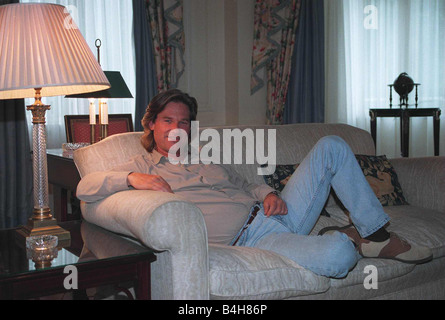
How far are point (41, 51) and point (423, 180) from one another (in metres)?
1.89

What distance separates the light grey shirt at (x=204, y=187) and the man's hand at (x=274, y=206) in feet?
0.23

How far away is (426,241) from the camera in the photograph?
2070 millimetres

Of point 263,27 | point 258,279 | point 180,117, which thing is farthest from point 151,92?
point 258,279

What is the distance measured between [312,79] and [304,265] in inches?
141

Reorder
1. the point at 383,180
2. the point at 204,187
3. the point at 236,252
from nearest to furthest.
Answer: the point at 236,252 < the point at 204,187 < the point at 383,180

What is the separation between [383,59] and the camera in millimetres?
5605

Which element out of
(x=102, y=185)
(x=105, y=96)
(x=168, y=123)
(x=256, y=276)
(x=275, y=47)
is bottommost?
(x=256, y=276)

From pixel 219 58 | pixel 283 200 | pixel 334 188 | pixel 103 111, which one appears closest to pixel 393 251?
pixel 334 188

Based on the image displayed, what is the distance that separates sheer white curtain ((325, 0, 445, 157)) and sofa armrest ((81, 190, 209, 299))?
4.02 m

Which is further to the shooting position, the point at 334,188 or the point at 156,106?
the point at 156,106

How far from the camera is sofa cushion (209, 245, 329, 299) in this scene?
5.30 feet

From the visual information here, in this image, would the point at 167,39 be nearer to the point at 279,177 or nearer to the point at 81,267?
the point at 279,177

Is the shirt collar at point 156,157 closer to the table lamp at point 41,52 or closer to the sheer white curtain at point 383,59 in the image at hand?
the table lamp at point 41,52
